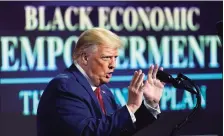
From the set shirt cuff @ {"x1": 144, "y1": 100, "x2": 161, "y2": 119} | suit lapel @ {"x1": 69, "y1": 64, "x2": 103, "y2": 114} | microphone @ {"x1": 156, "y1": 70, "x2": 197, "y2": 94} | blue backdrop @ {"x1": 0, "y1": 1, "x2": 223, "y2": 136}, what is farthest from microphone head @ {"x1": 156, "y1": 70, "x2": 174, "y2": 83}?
blue backdrop @ {"x1": 0, "y1": 1, "x2": 223, "y2": 136}

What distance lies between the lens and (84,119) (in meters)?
2.46

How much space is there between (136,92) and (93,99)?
22 centimetres

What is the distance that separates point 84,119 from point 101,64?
27 cm

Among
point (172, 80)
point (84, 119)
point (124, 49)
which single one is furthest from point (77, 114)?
point (124, 49)

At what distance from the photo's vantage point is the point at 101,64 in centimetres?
262

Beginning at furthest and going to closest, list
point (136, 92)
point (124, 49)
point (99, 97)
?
1. point (124, 49)
2. point (99, 97)
3. point (136, 92)

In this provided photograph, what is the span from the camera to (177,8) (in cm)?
505

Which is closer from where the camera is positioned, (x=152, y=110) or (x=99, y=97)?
(x=152, y=110)

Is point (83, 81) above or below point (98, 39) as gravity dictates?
below

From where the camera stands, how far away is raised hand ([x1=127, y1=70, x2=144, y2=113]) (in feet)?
8.02

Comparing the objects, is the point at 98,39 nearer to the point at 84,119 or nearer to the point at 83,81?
the point at 83,81

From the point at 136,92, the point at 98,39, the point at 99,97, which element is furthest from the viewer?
the point at 99,97

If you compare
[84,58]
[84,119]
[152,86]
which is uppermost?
[84,58]

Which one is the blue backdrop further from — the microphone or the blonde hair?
the microphone
